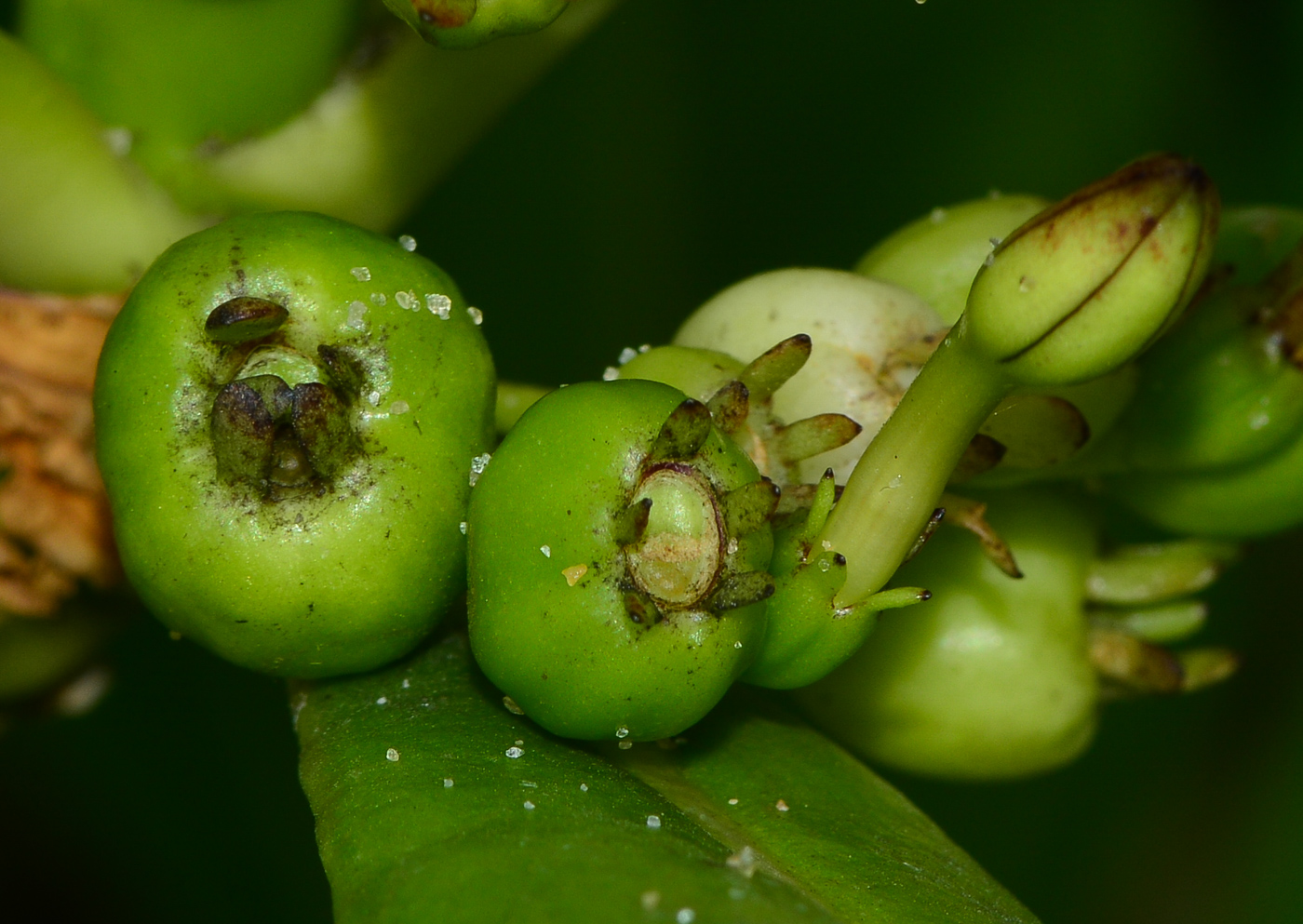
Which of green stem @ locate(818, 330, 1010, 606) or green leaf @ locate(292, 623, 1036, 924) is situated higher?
green stem @ locate(818, 330, 1010, 606)

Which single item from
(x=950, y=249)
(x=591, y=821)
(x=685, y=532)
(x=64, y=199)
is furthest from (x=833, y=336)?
(x=64, y=199)

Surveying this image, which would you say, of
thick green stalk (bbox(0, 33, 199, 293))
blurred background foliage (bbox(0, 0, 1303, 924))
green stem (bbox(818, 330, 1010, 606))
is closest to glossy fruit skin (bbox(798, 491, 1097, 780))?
green stem (bbox(818, 330, 1010, 606))

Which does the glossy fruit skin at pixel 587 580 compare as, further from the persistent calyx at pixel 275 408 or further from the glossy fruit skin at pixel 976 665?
the glossy fruit skin at pixel 976 665

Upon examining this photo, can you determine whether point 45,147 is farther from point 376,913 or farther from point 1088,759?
point 1088,759

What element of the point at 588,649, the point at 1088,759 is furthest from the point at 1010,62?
the point at 588,649

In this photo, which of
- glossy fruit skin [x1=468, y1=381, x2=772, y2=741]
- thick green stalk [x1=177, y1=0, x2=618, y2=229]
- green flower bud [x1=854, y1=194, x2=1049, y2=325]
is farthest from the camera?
thick green stalk [x1=177, y1=0, x2=618, y2=229]

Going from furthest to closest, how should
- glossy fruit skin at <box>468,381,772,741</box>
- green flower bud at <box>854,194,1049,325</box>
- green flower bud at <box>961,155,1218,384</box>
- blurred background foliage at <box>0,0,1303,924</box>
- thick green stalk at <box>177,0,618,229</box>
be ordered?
blurred background foliage at <box>0,0,1303,924</box> → thick green stalk at <box>177,0,618,229</box> → green flower bud at <box>854,194,1049,325</box> → glossy fruit skin at <box>468,381,772,741</box> → green flower bud at <box>961,155,1218,384</box>

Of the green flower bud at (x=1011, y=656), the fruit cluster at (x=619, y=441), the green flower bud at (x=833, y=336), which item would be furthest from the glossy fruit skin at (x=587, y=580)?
the green flower bud at (x=1011, y=656)

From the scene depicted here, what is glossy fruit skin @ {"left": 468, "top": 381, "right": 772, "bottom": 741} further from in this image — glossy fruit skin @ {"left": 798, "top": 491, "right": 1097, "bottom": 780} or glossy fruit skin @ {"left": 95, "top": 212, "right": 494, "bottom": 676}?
glossy fruit skin @ {"left": 798, "top": 491, "right": 1097, "bottom": 780}
